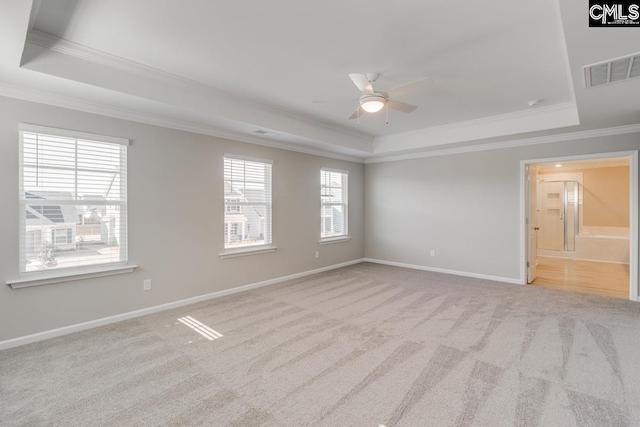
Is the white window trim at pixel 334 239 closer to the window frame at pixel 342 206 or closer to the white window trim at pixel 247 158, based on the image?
the window frame at pixel 342 206

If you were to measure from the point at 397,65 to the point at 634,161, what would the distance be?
3975 mm

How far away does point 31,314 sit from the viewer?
2971 millimetres

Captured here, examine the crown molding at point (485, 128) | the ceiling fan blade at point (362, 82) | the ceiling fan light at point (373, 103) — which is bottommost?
the ceiling fan light at point (373, 103)

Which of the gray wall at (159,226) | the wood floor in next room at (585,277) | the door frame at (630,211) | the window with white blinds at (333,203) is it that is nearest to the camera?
the gray wall at (159,226)

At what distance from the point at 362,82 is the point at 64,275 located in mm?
3632

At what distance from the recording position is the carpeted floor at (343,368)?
76.7 inches

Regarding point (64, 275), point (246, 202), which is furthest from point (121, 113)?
point (246, 202)

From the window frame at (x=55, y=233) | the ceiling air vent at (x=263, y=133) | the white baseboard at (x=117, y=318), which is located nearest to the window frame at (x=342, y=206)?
the white baseboard at (x=117, y=318)

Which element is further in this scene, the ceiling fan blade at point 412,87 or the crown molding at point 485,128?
the crown molding at point 485,128

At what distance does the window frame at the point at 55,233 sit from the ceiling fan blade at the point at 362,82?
2.76 meters

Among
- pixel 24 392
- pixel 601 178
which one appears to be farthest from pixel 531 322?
pixel 601 178

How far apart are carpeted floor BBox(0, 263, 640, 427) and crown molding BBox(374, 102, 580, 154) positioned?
102 inches

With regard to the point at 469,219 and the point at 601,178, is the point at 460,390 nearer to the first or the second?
the point at 469,219

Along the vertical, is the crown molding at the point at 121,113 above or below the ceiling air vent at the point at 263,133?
below
